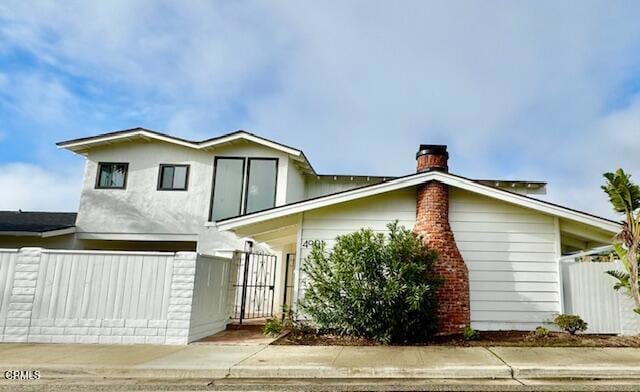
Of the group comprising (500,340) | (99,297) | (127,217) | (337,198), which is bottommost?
(500,340)

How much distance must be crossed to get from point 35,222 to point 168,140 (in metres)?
7.08

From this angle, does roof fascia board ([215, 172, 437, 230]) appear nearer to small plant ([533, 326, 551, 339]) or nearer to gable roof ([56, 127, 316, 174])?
small plant ([533, 326, 551, 339])

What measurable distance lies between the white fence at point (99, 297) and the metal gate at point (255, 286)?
2.68 meters

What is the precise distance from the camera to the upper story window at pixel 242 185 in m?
14.9

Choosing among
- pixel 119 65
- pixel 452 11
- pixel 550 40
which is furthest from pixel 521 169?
pixel 119 65

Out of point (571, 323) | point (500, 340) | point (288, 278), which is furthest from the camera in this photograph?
point (288, 278)

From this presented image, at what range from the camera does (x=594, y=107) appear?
16.7 metres

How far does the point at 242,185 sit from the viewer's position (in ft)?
49.8

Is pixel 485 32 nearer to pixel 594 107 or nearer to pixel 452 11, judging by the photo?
pixel 452 11

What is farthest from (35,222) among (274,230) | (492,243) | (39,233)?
(492,243)

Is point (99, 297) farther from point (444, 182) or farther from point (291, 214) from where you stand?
point (444, 182)

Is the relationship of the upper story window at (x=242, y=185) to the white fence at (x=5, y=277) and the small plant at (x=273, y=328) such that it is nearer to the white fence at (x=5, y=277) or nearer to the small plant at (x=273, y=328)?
the small plant at (x=273, y=328)

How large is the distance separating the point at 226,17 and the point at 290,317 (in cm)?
885

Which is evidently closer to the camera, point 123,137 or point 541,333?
point 541,333
